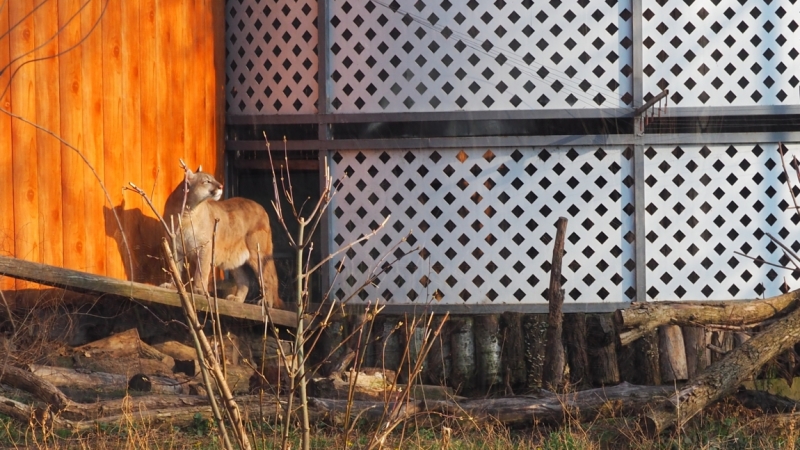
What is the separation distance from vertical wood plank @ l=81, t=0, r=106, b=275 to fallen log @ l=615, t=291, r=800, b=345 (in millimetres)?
3838

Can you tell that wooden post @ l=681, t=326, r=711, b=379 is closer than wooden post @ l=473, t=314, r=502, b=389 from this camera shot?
Yes

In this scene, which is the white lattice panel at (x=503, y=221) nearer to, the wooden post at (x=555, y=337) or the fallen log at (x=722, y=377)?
the wooden post at (x=555, y=337)

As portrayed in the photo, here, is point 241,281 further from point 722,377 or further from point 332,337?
point 722,377

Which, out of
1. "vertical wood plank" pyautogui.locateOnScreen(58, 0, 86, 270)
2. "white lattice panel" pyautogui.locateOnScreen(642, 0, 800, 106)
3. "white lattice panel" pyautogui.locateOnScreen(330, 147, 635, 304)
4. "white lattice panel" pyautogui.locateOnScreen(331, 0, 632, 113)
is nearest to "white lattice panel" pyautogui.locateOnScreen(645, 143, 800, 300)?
"white lattice panel" pyautogui.locateOnScreen(330, 147, 635, 304)

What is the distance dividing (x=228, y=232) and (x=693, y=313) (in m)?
4.19

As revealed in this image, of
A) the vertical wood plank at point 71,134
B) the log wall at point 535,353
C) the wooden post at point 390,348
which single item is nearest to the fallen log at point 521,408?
the log wall at point 535,353

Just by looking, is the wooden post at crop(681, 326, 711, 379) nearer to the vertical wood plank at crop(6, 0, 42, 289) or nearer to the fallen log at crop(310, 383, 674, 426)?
the fallen log at crop(310, 383, 674, 426)

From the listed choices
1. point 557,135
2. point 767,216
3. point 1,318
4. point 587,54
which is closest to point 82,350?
point 1,318

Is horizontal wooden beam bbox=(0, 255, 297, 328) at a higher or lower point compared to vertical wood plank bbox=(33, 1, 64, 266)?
lower

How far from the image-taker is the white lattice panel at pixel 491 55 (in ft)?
26.6

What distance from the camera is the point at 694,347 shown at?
24.5ft

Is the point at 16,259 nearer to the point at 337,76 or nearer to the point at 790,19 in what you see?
the point at 337,76

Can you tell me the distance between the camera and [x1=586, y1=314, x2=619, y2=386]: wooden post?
7.35 meters

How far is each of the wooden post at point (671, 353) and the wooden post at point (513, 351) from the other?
107 centimetres
